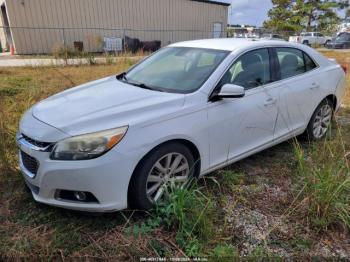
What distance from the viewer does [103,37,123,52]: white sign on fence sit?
838 inches

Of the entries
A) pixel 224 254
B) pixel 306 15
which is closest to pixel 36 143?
pixel 224 254

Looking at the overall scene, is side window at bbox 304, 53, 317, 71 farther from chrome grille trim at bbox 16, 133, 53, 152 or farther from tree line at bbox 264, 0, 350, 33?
tree line at bbox 264, 0, 350, 33

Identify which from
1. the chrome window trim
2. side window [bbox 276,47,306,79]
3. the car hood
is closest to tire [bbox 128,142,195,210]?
the car hood

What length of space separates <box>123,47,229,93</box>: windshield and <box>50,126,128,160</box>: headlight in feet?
3.20

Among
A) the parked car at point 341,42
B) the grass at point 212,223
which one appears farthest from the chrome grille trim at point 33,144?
the parked car at point 341,42

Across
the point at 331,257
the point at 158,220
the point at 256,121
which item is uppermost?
the point at 256,121

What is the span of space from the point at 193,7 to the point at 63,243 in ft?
87.6

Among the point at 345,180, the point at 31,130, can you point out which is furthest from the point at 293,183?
the point at 31,130

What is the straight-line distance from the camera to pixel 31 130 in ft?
8.64

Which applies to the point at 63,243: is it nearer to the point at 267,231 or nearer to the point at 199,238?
the point at 199,238

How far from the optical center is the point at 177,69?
3.51m

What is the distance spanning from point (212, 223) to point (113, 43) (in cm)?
2097

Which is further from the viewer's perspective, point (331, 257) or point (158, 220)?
point (158, 220)

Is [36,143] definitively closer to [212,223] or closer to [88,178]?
[88,178]
